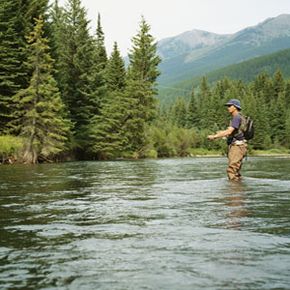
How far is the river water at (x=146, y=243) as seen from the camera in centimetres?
368

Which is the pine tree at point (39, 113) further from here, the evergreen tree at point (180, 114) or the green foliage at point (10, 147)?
the evergreen tree at point (180, 114)

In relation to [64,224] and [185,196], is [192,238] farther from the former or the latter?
[185,196]

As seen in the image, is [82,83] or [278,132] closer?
[82,83]

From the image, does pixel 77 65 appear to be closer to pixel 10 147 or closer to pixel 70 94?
pixel 70 94

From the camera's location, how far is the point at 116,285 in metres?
3.52

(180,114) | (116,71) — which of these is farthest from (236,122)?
(180,114)

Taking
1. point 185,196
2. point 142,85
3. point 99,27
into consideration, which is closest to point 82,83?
point 142,85

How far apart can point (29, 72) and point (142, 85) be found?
17.0m

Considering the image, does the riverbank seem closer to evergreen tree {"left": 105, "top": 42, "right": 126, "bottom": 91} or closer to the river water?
evergreen tree {"left": 105, "top": 42, "right": 126, "bottom": 91}

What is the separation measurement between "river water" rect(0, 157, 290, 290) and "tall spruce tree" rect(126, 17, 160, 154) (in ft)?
131

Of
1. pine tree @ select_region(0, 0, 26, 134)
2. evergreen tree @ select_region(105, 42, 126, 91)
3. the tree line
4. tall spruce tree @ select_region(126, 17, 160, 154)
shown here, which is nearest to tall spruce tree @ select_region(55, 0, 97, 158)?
the tree line

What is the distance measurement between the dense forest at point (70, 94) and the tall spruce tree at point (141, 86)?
0.11 meters

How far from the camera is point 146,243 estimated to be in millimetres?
4945

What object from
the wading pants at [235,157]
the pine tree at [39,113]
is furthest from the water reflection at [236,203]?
the pine tree at [39,113]
